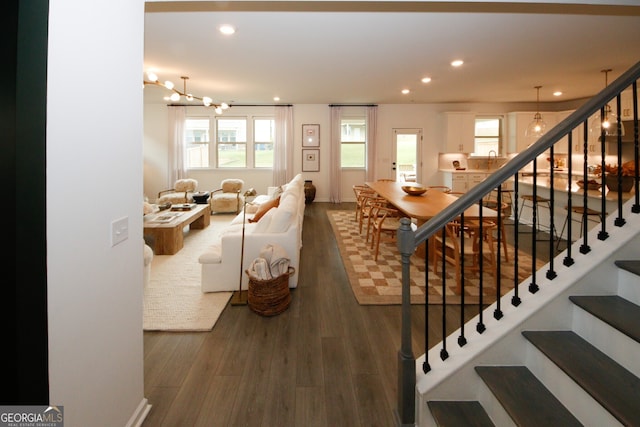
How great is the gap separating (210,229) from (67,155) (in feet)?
18.0

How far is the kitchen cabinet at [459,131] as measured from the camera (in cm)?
931

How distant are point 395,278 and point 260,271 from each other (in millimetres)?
1634

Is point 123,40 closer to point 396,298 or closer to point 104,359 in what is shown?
point 104,359

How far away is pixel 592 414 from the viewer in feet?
4.34

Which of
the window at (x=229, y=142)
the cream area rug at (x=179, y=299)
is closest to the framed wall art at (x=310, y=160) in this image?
the window at (x=229, y=142)

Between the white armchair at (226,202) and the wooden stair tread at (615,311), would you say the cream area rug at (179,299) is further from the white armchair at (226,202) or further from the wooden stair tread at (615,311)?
the white armchair at (226,202)

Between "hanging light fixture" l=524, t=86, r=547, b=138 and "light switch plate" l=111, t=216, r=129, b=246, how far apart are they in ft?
23.3

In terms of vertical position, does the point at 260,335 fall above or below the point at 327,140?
below

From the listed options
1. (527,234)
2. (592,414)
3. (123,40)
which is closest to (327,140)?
(527,234)

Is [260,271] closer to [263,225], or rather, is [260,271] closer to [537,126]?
[263,225]

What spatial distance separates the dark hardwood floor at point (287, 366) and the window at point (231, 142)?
7.26 metres

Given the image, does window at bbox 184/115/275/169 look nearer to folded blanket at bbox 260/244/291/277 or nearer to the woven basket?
folded blanket at bbox 260/244/291/277

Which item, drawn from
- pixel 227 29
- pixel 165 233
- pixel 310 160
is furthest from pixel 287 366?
pixel 310 160

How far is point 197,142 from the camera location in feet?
32.7
